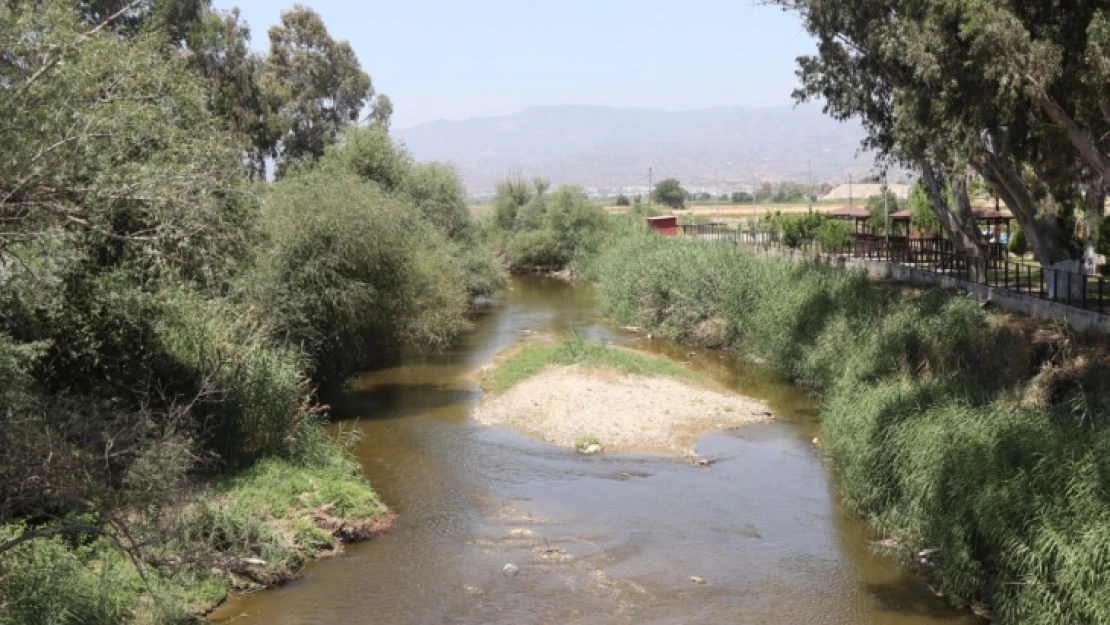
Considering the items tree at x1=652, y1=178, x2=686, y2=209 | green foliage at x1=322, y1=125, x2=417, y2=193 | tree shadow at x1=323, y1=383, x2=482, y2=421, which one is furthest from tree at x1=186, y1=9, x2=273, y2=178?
tree at x1=652, y1=178, x2=686, y2=209

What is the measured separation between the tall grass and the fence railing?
1.87 m

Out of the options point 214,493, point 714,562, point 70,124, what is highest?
point 70,124

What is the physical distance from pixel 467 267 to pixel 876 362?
29.3 m

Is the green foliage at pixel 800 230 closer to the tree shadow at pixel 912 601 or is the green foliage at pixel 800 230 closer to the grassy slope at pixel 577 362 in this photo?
the grassy slope at pixel 577 362

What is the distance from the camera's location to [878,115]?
99.5 ft

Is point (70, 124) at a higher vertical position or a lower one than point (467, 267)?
higher

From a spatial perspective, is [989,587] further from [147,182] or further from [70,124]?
[70,124]

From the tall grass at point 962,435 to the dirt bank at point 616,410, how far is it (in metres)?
3.52

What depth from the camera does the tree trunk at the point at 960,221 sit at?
31.6 m

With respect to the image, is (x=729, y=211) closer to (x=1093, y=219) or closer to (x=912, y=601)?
(x=1093, y=219)

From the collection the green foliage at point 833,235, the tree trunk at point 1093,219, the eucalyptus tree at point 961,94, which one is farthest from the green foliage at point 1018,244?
the eucalyptus tree at point 961,94

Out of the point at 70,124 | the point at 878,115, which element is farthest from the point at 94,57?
the point at 878,115

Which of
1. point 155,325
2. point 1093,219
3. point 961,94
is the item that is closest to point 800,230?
point 1093,219

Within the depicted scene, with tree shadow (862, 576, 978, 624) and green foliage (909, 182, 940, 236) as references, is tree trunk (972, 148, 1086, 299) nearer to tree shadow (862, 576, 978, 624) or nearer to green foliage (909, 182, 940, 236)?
tree shadow (862, 576, 978, 624)
